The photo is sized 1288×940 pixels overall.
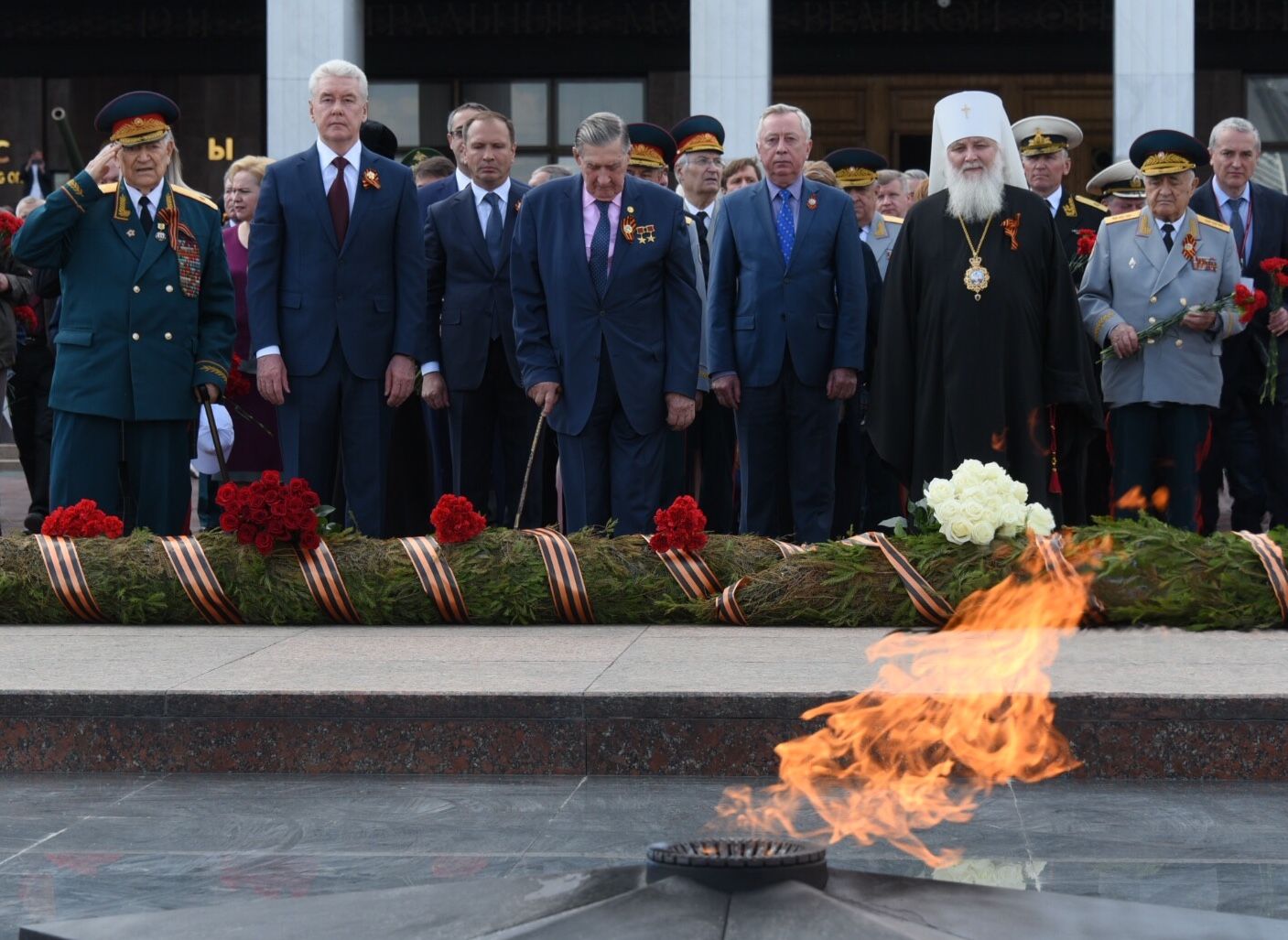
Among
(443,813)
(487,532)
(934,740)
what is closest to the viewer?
(443,813)

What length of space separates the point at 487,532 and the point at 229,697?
1959 millimetres

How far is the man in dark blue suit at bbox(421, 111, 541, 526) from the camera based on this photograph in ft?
29.3

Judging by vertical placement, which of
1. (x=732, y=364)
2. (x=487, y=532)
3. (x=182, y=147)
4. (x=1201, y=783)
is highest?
(x=182, y=147)

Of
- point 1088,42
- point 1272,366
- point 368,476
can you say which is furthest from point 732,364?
point 1088,42

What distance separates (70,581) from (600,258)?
2514 millimetres

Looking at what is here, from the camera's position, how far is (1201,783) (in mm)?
5082

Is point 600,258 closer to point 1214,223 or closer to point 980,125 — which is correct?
point 980,125

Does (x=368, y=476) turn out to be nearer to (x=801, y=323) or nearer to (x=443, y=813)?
(x=801, y=323)

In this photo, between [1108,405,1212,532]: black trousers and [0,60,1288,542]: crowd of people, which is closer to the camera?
[0,60,1288,542]: crowd of people

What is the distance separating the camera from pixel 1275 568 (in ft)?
22.0

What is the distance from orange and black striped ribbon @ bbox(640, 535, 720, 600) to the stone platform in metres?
1.17

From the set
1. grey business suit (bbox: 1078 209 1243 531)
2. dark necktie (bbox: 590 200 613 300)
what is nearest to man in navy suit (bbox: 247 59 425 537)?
dark necktie (bbox: 590 200 613 300)

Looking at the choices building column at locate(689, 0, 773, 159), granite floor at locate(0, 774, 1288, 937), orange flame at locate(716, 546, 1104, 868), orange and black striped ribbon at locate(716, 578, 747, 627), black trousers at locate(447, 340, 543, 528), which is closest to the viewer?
granite floor at locate(0, 774, 1288, 937)

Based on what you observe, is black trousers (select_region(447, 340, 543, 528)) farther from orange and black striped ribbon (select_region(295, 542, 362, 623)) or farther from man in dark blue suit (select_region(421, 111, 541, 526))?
orange and black striped ribbon (select_region(295, 542, 362, 623))
